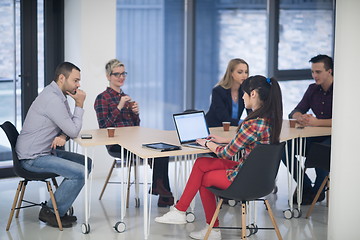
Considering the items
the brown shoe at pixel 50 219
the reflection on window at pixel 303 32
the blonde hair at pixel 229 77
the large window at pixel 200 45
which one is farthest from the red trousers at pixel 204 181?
the reflection on window at pixel 303 32

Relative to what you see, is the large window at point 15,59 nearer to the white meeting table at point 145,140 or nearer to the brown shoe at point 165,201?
the white meeting table at point 145,140

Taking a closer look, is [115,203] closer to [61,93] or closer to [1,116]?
[61,93]

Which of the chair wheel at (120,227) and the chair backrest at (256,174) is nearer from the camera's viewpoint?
the chair backrest at (256,174)

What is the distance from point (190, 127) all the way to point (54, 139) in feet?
3.49

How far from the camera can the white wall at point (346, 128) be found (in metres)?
4.53

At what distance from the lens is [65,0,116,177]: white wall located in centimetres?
695

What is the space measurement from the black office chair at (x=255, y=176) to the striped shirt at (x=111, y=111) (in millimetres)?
1602

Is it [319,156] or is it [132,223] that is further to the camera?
[319,156]

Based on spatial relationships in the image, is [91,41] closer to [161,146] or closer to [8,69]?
[8,69]

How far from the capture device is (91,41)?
7.00 meters

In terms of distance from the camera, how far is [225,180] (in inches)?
191

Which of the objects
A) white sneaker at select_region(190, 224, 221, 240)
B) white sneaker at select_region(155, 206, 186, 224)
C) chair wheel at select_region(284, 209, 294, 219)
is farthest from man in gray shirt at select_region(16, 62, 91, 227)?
chair wheel at select_region(284, 209, 294, 219)

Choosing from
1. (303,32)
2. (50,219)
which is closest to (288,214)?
(50,219)

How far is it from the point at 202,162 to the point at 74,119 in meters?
1.11
